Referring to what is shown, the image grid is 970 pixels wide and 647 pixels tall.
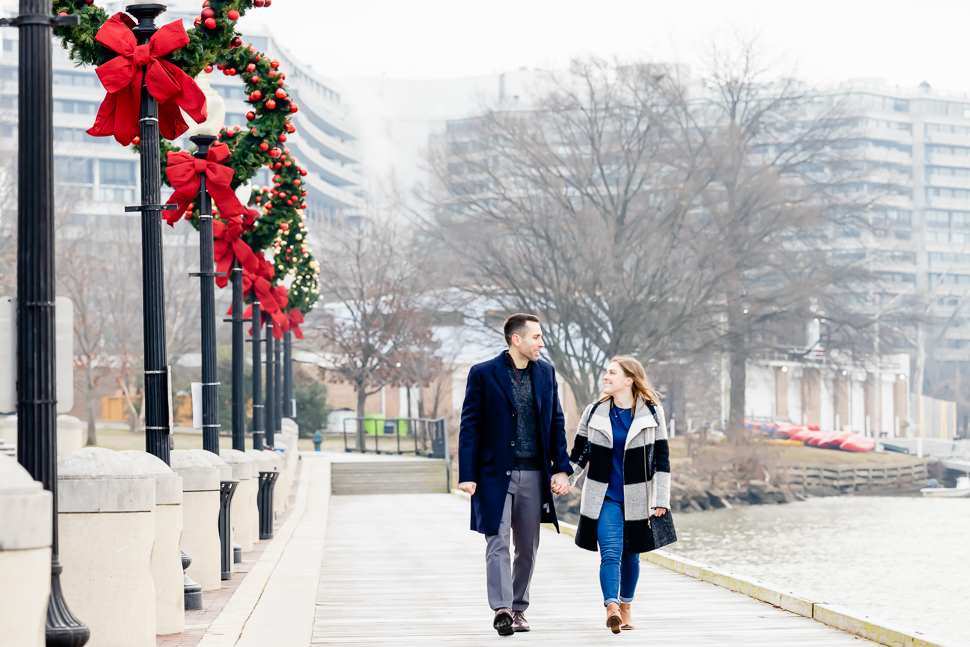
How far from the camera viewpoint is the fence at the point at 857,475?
144 ft

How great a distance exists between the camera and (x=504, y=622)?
23.4 feet

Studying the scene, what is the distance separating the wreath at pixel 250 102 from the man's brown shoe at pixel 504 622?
4182 millimetres

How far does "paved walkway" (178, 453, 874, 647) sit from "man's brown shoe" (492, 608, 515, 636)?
6 cm

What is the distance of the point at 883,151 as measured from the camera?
12588cm

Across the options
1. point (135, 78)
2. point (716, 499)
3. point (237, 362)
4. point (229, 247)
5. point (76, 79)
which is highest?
point (76, 79)

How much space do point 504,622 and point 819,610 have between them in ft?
6.58

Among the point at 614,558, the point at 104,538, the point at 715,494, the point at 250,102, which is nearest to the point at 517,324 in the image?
the point at 614,558

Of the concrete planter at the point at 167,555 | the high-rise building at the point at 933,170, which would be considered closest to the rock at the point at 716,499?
the concrete planter at the point at 167,555

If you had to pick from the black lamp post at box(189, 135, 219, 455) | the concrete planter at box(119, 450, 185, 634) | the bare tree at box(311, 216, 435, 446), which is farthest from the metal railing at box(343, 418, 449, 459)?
the concrete planter at box(119, 450, 185, 634)

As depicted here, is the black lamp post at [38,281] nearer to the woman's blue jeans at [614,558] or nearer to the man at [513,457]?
the man at [513,457]

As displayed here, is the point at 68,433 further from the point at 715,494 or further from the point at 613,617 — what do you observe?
the point at 715,494

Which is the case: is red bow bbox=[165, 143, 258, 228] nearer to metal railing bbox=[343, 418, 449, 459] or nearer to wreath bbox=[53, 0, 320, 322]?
wreath bbox=[53, 0, 320, 322]

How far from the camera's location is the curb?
21.8 feet

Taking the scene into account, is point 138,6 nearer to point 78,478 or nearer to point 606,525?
point 78,478
